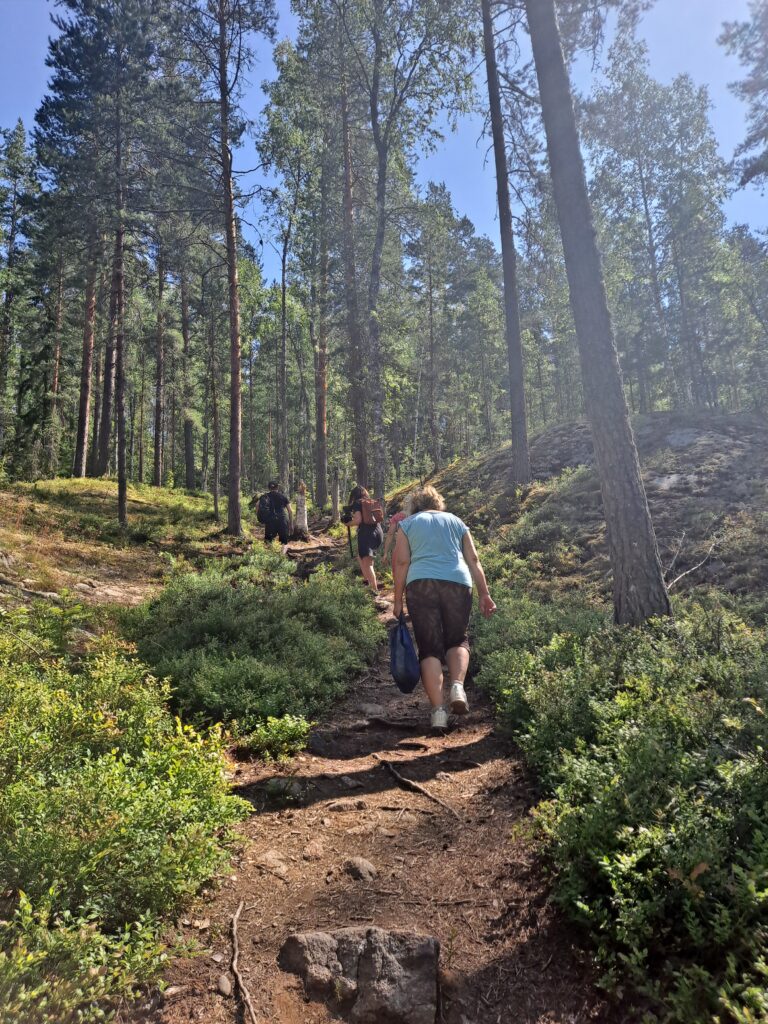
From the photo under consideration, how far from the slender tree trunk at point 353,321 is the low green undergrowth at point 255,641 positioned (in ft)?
28.7

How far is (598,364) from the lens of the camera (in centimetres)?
629

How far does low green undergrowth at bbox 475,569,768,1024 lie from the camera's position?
189 cm

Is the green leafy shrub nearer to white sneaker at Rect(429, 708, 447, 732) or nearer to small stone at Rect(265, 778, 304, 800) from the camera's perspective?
small stone at Rect(265, 778, 304, 800)

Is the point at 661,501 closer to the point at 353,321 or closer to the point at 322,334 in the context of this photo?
the point at 353,321

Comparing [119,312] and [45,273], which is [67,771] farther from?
[45,273]

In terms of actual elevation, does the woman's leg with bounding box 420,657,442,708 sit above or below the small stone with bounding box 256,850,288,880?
above

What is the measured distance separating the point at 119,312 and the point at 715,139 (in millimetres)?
25652

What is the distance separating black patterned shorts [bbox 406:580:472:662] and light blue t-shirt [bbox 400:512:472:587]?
78 mm

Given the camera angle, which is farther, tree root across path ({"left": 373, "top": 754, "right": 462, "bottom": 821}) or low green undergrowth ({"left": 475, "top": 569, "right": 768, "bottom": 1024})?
tree root across path ({"left": 373, "top": 754, "right": 462, "bottom": 821})

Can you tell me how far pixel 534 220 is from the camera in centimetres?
1501

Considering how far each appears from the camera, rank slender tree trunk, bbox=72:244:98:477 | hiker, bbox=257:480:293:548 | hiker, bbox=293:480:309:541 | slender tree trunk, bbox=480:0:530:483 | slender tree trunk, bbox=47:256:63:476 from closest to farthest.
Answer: hiker, bbox=257:480:293:548 → slender tree trunk, bbox=480:0:530:483 → hiker, bbox=293:480:309:541 → slender tree trunk, bbox=47:256:63:476 → slender tree trunk, bbox=72:244:98:477

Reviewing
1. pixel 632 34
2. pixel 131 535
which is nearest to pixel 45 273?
pixel 131 535

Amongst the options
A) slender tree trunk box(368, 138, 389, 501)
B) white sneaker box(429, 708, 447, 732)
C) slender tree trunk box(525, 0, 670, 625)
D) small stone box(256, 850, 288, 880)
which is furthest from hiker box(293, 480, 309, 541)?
small stone box(256, 850, 288, 880)

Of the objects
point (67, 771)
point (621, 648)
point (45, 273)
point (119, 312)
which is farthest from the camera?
point (45, 273)
